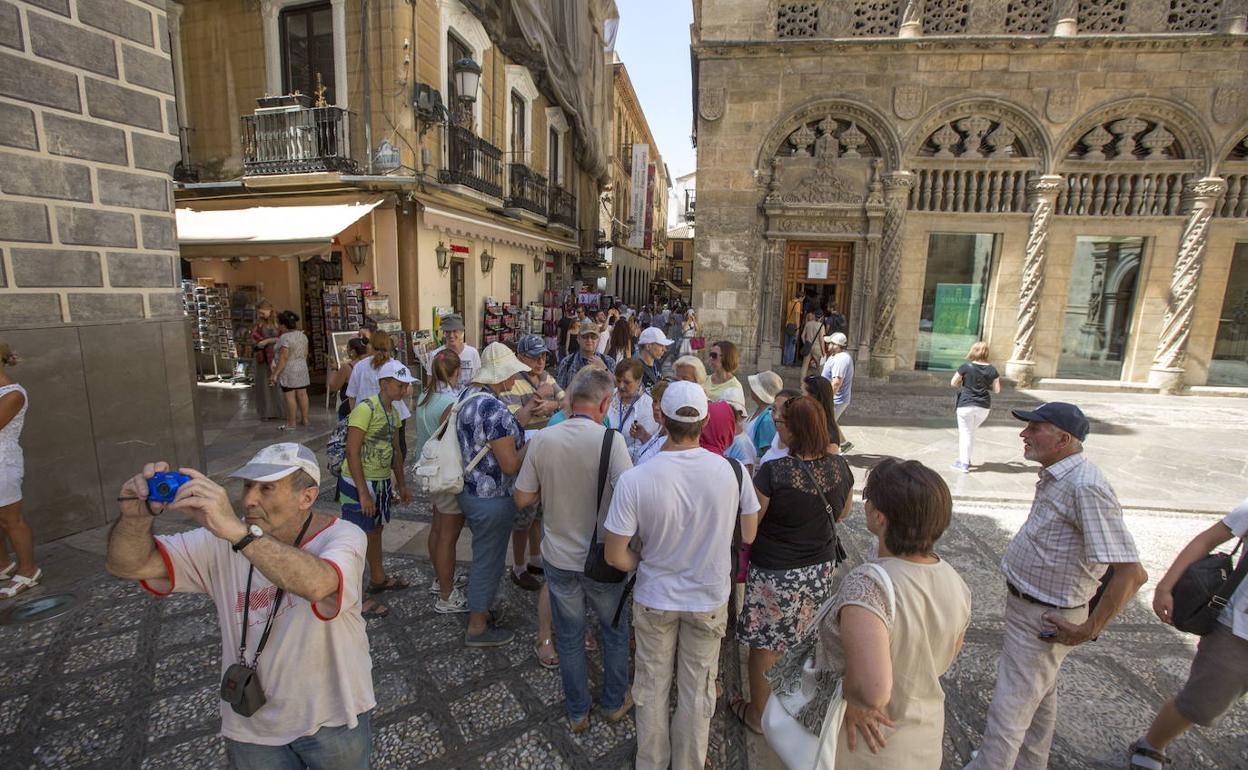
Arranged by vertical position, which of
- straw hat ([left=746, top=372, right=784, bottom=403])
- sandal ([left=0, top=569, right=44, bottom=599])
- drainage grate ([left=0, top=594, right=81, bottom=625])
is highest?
straw hat ([left=746, top=372, right=784, bottom=403])

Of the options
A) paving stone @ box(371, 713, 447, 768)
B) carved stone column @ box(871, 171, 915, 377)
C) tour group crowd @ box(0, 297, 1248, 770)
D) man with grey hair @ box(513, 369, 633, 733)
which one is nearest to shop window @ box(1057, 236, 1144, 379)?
carved stone column @ box(871, 171, 915, 377)

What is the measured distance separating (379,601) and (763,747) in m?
2.50

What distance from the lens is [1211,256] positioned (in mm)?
10547

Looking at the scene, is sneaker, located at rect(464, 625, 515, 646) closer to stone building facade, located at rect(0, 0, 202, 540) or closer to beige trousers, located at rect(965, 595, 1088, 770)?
beige trousers, located at rect(965, 595, 1088, 770)

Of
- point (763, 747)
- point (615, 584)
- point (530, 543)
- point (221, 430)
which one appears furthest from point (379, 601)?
point (221, 430)

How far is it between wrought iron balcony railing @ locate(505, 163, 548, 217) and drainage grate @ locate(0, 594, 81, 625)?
35.5ft

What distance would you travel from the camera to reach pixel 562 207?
17.2 meters

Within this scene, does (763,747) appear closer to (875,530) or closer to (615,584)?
(615,584)

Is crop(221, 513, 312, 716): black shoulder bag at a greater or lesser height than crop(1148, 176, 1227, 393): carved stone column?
lesser

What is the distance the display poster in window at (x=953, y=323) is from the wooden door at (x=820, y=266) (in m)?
1.87

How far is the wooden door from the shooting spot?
11.2 meters

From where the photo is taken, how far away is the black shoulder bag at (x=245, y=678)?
5.11 ft

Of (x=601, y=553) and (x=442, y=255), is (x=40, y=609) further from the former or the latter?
(x=442, y=255)

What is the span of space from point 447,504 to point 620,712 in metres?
1.51
